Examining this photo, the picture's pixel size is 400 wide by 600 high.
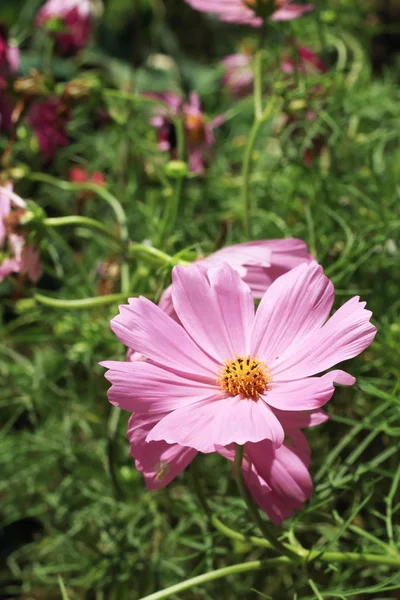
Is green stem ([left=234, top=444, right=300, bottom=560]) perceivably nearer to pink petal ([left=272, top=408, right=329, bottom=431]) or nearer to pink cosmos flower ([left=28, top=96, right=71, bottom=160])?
pink petal ([left=272, top=408, right=329, bottom=431])

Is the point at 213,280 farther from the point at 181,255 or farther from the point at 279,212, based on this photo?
the point at 279,212

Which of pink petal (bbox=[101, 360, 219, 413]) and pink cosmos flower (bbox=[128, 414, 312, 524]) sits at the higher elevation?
pink petal (bbox=[101, 360, 219, 413])

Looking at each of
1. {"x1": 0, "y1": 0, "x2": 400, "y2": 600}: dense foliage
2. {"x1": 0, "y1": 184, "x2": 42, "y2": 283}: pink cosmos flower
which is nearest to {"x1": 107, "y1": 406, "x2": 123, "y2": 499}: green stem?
{"x1": 0, "y1": 0, "x2": 400, "y2": 600}: dense foliage

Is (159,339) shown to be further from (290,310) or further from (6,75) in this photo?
(6,75)

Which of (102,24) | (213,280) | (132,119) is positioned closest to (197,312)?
(213,280)

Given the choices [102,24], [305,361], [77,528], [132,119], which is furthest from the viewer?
[102,24]

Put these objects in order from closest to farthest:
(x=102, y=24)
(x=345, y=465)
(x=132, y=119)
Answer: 1. (x=345, y=465)
2. (x=132, y=119)
3. (x=102, y=24)
